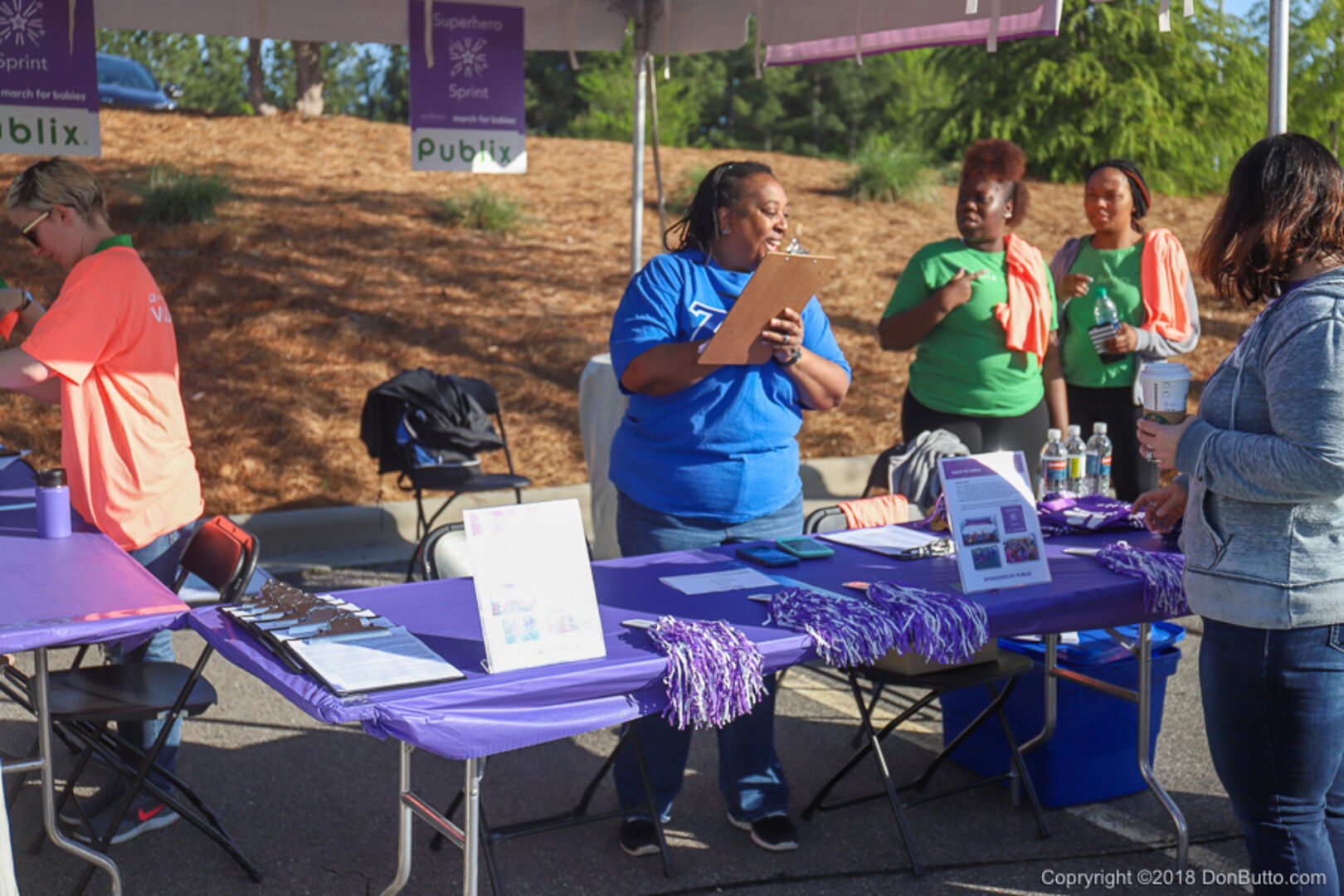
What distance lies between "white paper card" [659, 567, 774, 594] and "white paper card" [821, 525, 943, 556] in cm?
44

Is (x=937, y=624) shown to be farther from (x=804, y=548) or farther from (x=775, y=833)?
(x=775, y=833)

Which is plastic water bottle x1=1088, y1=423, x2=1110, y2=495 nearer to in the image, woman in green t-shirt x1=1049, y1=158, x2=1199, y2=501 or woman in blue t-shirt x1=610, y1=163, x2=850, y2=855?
woman in green t-shirt x1=1049, y1=158, x2=1199, y2=501

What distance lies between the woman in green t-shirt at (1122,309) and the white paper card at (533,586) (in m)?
2.87

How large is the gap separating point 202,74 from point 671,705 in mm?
42765

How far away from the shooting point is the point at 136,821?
3.32 meters

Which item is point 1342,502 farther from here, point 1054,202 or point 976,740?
point 1054,202

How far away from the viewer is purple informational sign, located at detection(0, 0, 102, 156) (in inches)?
193

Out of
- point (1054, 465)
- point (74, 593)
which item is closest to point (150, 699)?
point (74, 593)

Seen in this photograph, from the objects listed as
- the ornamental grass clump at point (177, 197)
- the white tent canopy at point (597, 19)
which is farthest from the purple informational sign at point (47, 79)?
the ornamental grass clump at point (177, 197)

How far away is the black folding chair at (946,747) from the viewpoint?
318 cm

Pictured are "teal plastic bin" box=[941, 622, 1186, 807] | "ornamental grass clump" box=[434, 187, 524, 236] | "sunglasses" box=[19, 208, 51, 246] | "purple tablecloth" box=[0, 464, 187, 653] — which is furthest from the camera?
"ornamental grass clump" box=[434, 187, 524, 236]

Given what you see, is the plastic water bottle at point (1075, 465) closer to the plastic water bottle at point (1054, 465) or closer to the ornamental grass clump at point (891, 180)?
the plastic water bottle at point (1054, 465)

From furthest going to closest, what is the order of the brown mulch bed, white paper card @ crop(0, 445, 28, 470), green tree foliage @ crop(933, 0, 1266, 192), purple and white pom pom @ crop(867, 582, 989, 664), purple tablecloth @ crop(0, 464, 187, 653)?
green tree foliage @ crop(933, 0, 1266, 192), the brown mulch bed, white paper card @ crop(0, 445, 28, 470), purple and white pom pom @ crop(867, 582, 989, 664), purple tablecloth @ crop(0, 464, 187, 653)

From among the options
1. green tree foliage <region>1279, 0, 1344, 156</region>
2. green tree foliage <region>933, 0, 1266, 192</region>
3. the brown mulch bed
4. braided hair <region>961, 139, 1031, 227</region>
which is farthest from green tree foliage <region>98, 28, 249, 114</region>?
braided hair <region>961, 139, 1031, 227</region>
